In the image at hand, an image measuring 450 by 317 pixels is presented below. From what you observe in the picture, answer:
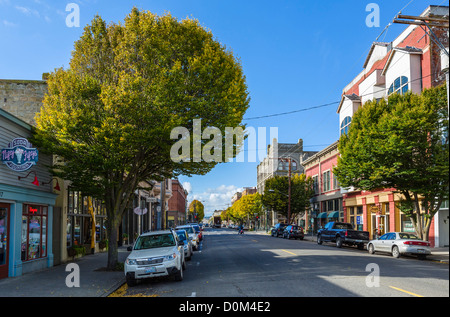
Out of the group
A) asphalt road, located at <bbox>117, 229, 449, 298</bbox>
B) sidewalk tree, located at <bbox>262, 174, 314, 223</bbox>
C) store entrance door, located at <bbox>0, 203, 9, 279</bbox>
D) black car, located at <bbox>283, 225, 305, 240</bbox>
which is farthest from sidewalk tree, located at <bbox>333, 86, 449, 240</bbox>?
sidewalk tree, located at <bbox>262, 174, 314, 223</bbox>

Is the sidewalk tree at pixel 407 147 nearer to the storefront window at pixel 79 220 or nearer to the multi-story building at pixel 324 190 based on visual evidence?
the storefront window at pixel 79 220

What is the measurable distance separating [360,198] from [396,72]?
14470 mm

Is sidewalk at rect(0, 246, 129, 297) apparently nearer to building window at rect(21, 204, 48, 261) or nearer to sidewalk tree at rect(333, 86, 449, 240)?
building window at rect(21, 204, 48, 261)

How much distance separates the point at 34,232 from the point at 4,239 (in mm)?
2335

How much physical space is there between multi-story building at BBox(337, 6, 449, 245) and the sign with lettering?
19027 millimetres

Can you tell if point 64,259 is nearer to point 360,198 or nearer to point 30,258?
point 30,258

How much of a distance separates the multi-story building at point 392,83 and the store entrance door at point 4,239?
2065 cm

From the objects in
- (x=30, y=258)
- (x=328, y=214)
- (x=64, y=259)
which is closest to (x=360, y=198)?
(x=328, y=214)

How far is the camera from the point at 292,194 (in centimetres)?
5791

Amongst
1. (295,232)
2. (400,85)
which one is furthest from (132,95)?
(295,232)

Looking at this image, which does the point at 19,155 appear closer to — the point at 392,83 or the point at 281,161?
the point at 392,83

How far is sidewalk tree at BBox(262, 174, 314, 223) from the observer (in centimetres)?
5703

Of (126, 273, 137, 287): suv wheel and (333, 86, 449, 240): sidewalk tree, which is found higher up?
(333, 86, 449, 240): sidewalk tree

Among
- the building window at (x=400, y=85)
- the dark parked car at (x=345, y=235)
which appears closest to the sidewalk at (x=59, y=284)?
the dark parked car at (x=345, y=235)
